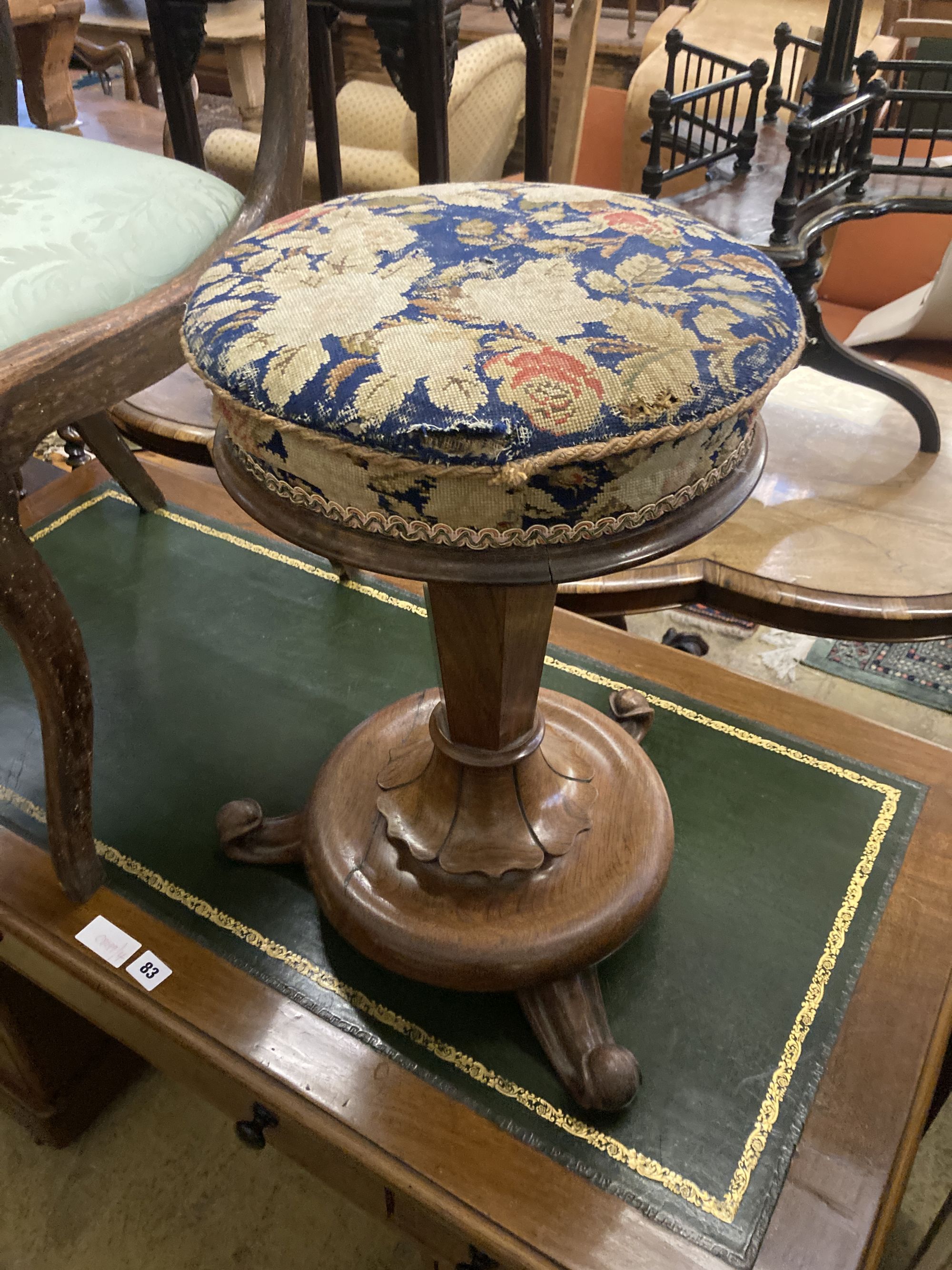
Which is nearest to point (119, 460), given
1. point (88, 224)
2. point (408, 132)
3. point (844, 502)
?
point (88, 224)

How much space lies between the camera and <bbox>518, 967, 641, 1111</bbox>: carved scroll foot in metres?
0.65

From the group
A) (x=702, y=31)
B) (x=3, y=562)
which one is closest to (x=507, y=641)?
(x=3, y=562)

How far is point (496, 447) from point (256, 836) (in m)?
0.55

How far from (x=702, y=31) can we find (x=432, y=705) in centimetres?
207

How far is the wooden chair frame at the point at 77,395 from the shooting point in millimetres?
625

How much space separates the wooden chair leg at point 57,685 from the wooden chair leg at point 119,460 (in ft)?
1.67

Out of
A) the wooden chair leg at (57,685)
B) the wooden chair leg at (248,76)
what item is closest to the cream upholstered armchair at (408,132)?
the wooden chair leg at (248,76)

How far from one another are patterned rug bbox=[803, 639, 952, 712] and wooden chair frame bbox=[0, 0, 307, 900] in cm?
115

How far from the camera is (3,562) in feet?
2.03

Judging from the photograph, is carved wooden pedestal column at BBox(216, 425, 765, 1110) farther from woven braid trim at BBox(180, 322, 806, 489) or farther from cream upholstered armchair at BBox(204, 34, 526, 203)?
cream upholstered armchair at BBox(204, 34, 526, 203)

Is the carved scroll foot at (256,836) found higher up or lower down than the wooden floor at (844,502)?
lower down

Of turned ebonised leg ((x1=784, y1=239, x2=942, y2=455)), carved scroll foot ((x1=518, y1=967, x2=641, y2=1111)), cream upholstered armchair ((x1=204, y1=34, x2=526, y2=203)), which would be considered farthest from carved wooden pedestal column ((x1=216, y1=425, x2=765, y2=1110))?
cream upholstered armchair ((x1=204, y1=34, x2=526, y2=203))

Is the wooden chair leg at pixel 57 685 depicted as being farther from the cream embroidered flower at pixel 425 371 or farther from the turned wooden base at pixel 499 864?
the cream embroidered flower at pixel 425 371

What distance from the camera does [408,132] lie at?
1.98 m
